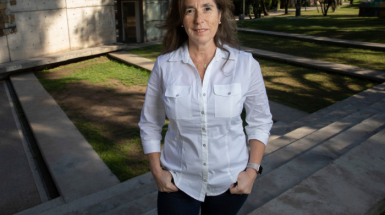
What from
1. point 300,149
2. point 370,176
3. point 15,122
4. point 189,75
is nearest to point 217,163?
point 189,75

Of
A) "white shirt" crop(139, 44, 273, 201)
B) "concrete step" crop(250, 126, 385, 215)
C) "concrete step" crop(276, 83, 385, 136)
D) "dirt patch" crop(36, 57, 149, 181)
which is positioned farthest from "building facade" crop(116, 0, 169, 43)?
"white shirt" crop(139, 44, 273, 201)

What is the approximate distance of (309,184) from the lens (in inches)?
108

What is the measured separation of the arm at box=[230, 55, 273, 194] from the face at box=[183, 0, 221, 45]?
30 cm

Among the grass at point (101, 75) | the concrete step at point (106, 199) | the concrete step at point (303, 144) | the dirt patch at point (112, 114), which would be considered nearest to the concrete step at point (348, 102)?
the concrete step at point (303, 144)

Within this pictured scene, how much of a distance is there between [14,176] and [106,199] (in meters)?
2.06

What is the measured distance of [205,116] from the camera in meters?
1.62

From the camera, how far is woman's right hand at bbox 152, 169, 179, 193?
1.69m

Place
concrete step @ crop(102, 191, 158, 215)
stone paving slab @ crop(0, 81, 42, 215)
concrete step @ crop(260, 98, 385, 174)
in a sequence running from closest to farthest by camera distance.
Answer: concrete step @ crop(102, 191, 158, 215), concrete step @ crop(260, 98, 385, 174), stone paving slab @ crop(0, 81, 42, 215)

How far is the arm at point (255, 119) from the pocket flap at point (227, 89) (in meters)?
0.11

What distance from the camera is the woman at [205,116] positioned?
1643 mm

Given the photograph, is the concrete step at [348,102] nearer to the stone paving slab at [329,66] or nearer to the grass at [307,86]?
the grass at [307,86]

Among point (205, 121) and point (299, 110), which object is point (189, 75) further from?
point (299, 110)

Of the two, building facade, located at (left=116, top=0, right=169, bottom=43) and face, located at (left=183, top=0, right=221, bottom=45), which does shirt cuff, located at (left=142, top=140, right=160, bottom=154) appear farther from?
building facade, located at (left=116, top=0, right=169, bottom=43)

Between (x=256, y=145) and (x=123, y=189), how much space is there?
108 inches
